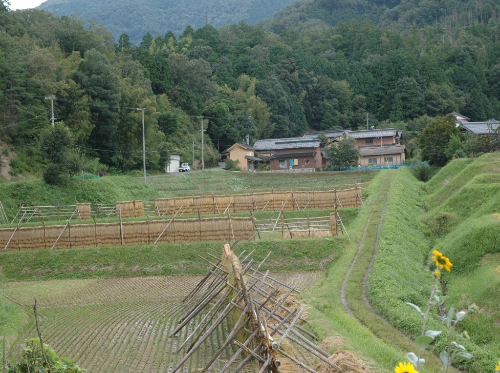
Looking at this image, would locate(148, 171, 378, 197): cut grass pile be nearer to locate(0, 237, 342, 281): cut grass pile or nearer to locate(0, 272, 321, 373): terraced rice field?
locate(0, 237, 342, 281): cut grass pile

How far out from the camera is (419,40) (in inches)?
5281

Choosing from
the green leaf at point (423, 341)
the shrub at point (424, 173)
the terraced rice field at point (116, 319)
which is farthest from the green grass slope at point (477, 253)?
the shrub at point (424, 173)

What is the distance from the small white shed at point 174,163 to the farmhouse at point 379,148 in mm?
25235

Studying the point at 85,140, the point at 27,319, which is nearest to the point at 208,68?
the point at 85,140

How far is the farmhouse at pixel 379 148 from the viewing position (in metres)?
70.7

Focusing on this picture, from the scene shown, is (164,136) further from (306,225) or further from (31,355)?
(31,355)

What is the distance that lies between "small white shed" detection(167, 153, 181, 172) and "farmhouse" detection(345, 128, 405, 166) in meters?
25.2

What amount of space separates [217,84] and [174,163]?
32475 millimetres

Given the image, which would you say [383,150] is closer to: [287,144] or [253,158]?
[287,144]

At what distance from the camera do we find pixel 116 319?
635 inches

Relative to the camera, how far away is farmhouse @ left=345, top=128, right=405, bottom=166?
70688 millimetres

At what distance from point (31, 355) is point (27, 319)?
9.08m

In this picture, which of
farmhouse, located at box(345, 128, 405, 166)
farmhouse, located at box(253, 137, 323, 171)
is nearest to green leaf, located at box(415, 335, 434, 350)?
farmhouse, located at box(345, 128, 405, 166)

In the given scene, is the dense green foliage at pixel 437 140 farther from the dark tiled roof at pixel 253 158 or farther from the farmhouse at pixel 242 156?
the farmhouse at pixel 242 156
